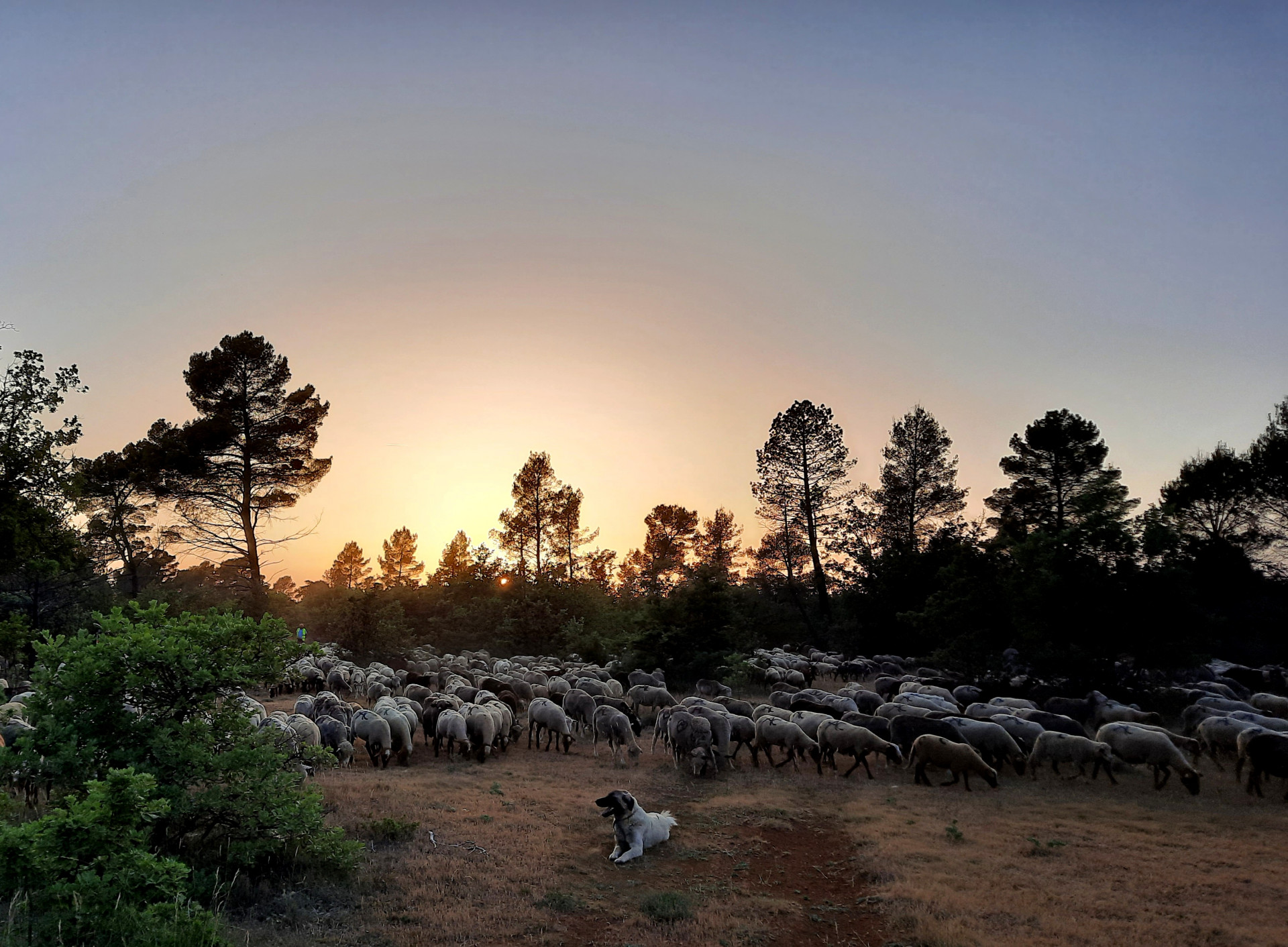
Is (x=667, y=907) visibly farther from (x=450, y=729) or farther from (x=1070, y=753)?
(x=1070, y=753)

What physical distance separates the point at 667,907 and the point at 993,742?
33.8 ft

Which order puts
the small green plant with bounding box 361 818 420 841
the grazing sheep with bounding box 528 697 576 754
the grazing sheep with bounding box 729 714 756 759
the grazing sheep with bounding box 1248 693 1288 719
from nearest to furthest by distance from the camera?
the small green plant with bounding box 361 818 420 841, the grazing sheep with bounding box 729 714 756 759, the grazing sheep with bounding box 528 697 576 754, the grazing sheep with bounding box 1248 693 1288 719

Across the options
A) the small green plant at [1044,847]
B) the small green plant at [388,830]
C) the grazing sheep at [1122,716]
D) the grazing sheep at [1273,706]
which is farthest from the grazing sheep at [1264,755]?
the small green plant at [388,830]

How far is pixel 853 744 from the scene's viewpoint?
15.1 meters

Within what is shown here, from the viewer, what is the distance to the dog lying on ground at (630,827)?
9750 millimetres

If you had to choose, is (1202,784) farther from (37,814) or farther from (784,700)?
(37,814)

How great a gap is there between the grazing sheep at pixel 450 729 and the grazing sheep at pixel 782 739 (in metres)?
7.05

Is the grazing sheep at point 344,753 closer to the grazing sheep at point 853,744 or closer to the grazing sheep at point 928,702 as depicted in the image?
the grazing sheep at point 853,744

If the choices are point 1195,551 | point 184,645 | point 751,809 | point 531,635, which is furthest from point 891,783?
point 1195,551

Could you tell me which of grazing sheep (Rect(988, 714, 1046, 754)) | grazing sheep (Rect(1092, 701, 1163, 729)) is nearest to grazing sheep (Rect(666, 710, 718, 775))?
grazing sheep (Rect(988, 714, 1046, 754))

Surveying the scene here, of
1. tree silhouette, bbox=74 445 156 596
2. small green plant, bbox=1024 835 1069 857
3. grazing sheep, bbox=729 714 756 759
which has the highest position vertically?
tree silhouette, bbox=74 445 156 596

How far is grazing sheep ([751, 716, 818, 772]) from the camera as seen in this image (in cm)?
1549

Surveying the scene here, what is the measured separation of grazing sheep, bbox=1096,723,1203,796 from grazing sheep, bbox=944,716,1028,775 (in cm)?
185

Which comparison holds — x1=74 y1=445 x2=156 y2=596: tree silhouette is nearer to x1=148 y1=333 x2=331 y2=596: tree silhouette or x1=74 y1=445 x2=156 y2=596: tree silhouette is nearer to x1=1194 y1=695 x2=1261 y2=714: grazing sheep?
x1=148 y1=333 x2=331 y2=596: tree silhouette
